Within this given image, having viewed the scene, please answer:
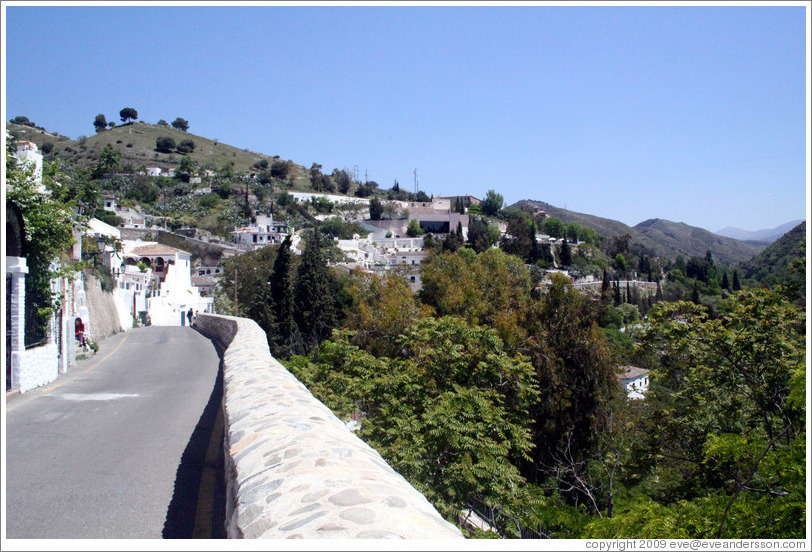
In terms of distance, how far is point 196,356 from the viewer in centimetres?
1684

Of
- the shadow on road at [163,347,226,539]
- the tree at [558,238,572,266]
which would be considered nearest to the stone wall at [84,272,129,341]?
the shadow on road at [163,347,226,539]

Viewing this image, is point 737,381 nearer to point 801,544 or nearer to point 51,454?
point 801,544

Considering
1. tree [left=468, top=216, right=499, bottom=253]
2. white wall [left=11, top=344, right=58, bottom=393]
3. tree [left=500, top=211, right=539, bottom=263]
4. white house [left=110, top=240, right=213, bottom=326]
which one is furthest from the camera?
tree [left=468, top=216, right=499, bottom=253]

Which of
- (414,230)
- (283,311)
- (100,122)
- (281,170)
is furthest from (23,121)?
(283,311)

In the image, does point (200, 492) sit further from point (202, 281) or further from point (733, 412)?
point (202, 281)

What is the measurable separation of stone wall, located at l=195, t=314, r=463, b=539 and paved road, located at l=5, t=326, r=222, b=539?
985 mm

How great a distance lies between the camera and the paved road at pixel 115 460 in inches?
184

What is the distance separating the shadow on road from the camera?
4.59m

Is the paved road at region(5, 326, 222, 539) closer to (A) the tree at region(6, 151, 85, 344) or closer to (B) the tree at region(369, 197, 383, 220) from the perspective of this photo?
(A) the tree at region(6, 151, 85, 344)

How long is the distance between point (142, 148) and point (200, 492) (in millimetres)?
149055

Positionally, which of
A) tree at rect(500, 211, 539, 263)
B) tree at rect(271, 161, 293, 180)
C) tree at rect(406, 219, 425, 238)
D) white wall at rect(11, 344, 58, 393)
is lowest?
white wall at rect(11, 344, 58, 393)

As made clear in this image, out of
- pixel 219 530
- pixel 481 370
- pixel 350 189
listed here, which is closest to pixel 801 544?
pixel 219 530

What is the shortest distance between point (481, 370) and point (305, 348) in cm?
2769

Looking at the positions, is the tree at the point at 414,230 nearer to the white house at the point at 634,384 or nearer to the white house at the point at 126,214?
the white house at the point at 126,214
